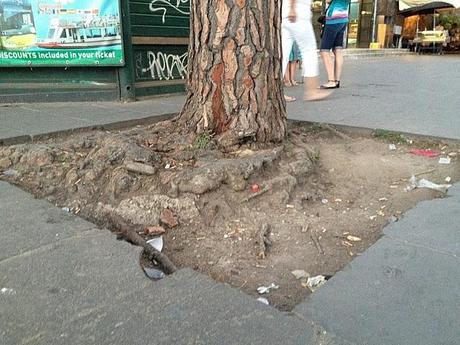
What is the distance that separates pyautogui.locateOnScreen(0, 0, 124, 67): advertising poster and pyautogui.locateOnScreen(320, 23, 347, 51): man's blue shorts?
131 inches

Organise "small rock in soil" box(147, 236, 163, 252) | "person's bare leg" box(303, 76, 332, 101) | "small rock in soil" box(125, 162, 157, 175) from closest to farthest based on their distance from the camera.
Answer: "small rock in soil" box(147, 236, 163, 252)
"small rock in soil" box(125, 162, 157, 175)
"person's bare leg" box(303, 76, 332, 101)

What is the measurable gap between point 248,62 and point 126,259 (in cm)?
184

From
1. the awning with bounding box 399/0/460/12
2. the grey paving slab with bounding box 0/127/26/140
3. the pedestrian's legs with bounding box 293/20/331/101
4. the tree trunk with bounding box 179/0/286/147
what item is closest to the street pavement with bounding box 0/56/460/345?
the tree trunk with bounding box 179/0/286/147

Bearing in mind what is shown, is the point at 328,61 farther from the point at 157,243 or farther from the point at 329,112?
the point at 157,243

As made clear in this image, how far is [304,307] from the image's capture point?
5.57 ft

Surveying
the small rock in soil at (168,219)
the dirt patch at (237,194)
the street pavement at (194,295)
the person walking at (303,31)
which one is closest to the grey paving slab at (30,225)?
A: the street pavement at (194,295)

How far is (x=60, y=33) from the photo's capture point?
19.3ft

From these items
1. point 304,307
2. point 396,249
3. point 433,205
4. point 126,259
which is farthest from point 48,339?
point 433,205

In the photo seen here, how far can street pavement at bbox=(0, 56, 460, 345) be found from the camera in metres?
1.55

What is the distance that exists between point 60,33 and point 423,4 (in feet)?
68.0

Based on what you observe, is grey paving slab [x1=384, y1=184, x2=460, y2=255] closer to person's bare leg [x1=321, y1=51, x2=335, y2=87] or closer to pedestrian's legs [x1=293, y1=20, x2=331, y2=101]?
pedestrian's legs [x1=293, y1=20, x2=331, y2=101]

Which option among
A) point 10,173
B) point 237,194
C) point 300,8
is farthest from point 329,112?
point 10,173

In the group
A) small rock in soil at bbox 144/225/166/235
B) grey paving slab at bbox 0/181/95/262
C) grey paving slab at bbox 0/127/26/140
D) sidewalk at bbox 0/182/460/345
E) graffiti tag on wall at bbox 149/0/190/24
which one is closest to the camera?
sidewalk at bbox 0/182/460/345

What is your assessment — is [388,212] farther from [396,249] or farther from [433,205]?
[396,249]
